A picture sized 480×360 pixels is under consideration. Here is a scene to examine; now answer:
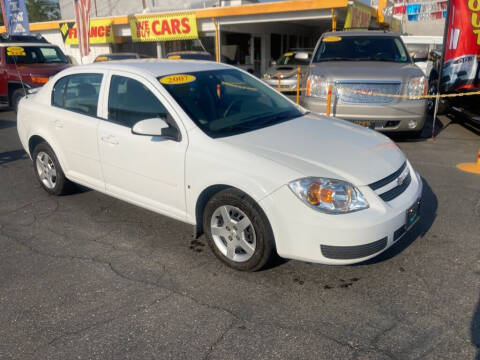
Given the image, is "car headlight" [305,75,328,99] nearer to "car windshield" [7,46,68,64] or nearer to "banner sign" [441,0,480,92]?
"banner sign" [441,0,480,92]

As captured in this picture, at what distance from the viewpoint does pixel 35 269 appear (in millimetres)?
3535

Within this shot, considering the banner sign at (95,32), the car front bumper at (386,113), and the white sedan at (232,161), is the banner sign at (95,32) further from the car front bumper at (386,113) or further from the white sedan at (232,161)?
the white sedan at (232,161)

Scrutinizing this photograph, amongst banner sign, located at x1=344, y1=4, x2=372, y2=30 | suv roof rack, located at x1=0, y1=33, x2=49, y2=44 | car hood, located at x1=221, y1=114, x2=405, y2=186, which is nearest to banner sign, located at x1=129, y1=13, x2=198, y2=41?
banner sign, located at x1=344, y1=4, x2=372, y2=30

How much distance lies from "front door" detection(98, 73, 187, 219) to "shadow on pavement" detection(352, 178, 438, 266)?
1753mm

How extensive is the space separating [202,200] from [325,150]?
107 cm

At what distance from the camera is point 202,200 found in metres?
3.43

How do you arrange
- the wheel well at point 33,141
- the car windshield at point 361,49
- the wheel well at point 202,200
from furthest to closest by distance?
the car windshield at point 361,49, the wheel well at point 33,141, the wheel well at point 202,200

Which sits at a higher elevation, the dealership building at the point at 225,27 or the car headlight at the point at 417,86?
the dealership building at the point at 225,27

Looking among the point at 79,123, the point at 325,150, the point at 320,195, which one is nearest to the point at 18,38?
the point at 79,123

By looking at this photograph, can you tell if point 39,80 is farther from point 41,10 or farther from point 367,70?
point 41,10

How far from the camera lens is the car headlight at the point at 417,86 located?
23.2ft

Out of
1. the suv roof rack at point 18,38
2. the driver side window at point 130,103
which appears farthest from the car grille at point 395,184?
the suv roof rack at point 18,38

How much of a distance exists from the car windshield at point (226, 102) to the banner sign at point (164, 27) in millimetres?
16461

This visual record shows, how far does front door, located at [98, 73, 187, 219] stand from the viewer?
11.7 ft
